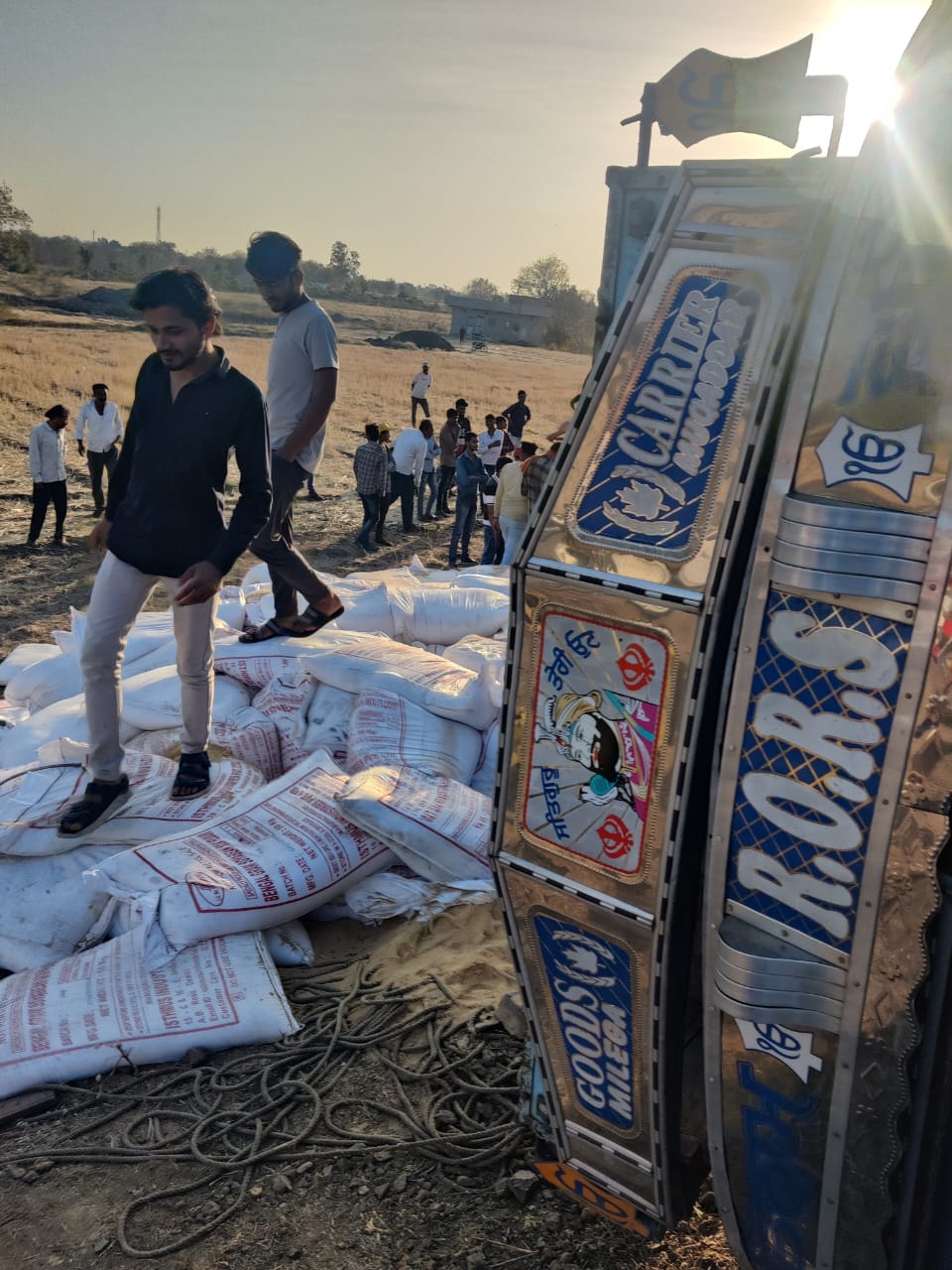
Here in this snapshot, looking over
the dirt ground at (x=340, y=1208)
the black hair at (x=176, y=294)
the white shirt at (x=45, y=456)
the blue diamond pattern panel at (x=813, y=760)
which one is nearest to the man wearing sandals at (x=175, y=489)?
the black hair at (x=176, y=294)

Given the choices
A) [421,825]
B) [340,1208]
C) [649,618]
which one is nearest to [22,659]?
[421,825]

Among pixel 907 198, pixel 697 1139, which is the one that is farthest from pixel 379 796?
pixel 907 198

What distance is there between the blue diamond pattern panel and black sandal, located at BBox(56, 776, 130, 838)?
7.78 feet

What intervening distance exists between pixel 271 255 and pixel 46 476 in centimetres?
635

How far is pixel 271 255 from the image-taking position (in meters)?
3.79

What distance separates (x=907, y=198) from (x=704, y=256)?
30 cm

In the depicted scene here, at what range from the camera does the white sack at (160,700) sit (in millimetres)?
4168

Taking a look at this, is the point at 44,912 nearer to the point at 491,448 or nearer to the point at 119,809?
the point at 119,809

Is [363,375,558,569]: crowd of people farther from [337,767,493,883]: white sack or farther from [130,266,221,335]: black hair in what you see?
[130,266,221,335]: black hair

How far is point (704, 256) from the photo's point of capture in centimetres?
158

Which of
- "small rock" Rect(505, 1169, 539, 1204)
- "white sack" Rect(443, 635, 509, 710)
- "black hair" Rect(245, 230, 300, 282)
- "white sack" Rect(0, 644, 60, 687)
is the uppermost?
"black hair" Rect(245, 230, 300, 282)

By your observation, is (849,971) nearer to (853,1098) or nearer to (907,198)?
(853,1098)

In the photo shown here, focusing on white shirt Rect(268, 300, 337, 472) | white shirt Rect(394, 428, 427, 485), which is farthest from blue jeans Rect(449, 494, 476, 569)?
white shirt Rect(268, 300, 337, 472)

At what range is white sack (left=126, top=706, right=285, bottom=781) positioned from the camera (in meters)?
4.02
